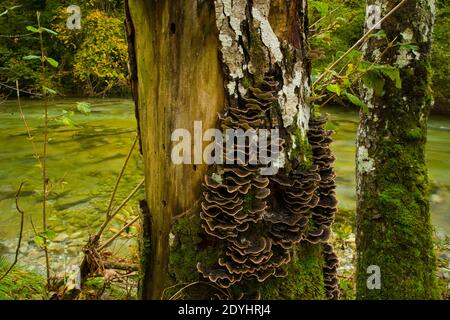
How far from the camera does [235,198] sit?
1971 mm

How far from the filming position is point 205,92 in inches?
79.1

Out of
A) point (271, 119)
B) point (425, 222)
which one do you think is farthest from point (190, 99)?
point (425, 222)

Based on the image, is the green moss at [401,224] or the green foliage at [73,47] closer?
the green moss at [401,224]

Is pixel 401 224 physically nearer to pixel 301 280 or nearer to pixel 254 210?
pixel 301 280

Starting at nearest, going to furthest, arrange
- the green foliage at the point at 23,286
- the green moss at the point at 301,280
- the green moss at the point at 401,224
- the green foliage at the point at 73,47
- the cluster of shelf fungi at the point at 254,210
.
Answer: the cluster of shelf fungi at the point at 254,210 → the green moss at the point at 301,280 → the green foliage at the point at 23,286 → the green moss at the point at 401,224 → the green foliage at the point at 73,47

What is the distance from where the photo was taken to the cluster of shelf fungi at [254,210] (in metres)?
1.95

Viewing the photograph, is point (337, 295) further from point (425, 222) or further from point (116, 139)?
point (116, 139)

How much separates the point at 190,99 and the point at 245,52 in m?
0.35

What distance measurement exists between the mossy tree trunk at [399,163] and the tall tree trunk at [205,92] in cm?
171

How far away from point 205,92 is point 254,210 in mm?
622

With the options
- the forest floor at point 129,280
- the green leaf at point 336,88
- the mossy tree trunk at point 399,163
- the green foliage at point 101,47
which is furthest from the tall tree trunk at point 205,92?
the green foliage at point 101,47

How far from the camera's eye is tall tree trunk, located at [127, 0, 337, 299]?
1.96 m

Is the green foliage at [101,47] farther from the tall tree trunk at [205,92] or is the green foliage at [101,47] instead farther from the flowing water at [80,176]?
the tall tree trunk at [205,92]

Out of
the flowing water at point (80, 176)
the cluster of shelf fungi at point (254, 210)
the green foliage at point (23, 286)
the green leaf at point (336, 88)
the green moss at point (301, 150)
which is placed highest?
the green leaf at point (336, 88)
